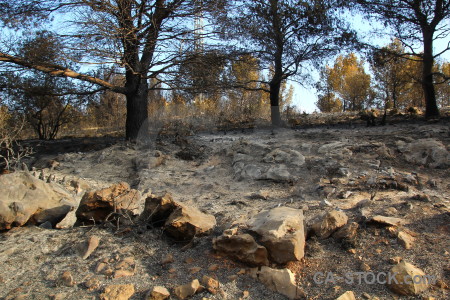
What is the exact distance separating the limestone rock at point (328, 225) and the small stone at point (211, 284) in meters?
0.96

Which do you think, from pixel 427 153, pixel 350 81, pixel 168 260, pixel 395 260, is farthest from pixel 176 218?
pixel 350 81

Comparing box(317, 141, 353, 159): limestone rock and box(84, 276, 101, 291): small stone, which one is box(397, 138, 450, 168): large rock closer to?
box(317, 141, 353, 159): limestone rock

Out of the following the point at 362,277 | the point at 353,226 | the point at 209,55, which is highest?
the point at 209,55

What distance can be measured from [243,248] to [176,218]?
67 cm

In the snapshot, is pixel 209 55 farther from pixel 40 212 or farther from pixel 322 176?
pixel 40 212

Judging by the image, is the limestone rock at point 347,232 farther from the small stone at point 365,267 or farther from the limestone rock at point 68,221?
the limestone rock at point 68,221

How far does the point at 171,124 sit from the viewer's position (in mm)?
9234

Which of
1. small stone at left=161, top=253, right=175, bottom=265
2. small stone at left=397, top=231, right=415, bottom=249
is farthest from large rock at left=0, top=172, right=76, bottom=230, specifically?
small stone at left=397, top=231, right=415, bottom=249

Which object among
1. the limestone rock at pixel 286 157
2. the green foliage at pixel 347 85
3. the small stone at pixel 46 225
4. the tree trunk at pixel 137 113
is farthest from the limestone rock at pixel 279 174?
the green foliage at pixel 347 85

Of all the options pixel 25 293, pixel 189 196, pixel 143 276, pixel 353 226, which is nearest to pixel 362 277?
pixel 353 226

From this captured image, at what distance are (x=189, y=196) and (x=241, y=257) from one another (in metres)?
2.18

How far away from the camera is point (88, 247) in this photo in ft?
8.11

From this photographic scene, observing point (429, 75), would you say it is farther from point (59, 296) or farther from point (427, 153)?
point (59, 296)

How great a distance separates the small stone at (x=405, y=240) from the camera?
2414 millimetres
